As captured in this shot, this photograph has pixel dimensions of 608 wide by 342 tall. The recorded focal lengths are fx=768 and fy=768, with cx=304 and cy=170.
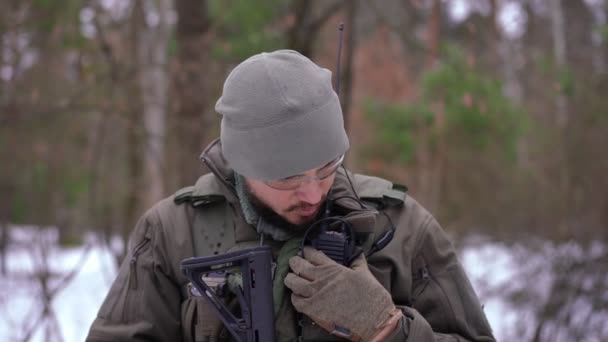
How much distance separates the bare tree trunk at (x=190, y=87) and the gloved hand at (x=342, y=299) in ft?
10.7

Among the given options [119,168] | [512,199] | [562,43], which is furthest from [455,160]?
[119,168]

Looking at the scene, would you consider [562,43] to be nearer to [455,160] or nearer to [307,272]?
[455,160]

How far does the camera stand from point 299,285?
6.45 feet

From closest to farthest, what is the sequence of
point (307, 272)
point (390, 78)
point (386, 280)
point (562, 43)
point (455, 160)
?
point (307, 272), point (386, 280), point (455, 160), point (562, 43), point (390, 78)

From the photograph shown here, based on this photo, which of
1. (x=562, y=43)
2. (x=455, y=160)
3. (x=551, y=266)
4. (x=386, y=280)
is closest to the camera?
(x=386, y=280)

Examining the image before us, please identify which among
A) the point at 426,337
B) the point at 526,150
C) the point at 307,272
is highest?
the point at 307,272

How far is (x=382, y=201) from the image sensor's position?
2203mm

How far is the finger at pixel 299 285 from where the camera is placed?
76.9 inches

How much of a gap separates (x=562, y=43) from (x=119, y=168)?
1075 cm

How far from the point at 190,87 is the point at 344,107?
125 cm

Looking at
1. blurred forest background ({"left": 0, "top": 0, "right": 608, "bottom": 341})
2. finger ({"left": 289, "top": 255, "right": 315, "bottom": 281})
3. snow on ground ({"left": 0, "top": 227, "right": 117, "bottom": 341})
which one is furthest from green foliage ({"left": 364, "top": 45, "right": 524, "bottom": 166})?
finger ({"left": 289, "top": 255, "right": 315, "bottom": 281})

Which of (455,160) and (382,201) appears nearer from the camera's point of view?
(382,201)

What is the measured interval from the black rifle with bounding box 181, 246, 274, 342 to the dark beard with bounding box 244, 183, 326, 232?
90 millimetres

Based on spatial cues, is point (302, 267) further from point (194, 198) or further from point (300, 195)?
point (194, 198)
